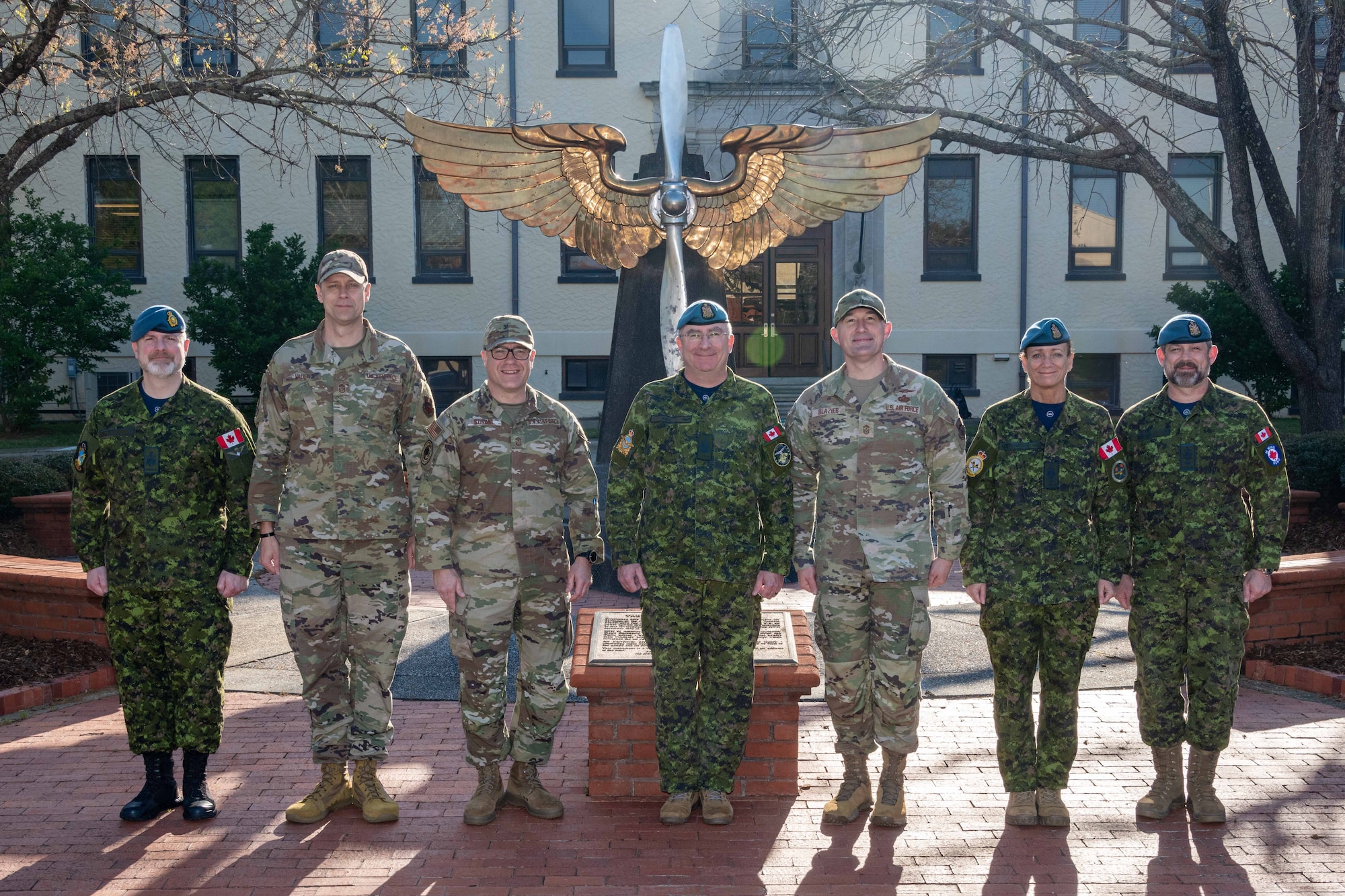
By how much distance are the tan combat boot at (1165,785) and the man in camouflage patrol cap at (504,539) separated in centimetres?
229

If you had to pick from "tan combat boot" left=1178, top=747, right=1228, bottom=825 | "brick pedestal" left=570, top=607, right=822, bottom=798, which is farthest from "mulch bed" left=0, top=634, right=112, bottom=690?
"tan combat boot" left=1178, top=747, right=1228, bottom=825

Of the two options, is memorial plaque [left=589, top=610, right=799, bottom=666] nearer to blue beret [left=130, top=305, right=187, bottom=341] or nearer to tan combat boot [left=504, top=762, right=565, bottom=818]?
tan combat boot [left=504, top=762, right=565, bottom=818]

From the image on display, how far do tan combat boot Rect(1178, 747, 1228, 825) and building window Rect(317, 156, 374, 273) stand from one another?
16.9 metres

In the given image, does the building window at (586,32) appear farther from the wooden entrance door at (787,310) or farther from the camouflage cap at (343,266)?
the camouflage cap at (343,266)

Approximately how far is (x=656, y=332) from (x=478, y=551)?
486cm

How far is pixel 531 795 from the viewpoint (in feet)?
14.2

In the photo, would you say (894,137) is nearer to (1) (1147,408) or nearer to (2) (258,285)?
(1) (1147,408)

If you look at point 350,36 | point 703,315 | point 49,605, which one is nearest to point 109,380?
point 350,36

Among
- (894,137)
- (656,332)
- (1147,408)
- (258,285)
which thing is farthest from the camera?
(258,285)

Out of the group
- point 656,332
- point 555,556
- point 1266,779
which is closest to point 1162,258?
point 656,332

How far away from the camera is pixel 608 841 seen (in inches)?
161

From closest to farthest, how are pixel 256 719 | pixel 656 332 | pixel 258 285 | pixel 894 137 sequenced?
1. pixel 256 719
2. pixel 894 137
3. pixel 656 332
4. pixel 258 285

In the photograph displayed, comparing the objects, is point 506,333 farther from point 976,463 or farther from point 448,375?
point 448,375

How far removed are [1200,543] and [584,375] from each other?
15.8 m
